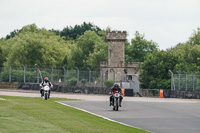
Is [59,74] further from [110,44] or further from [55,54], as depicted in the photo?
[55,54]

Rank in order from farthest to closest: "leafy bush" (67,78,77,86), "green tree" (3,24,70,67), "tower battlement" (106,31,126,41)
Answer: "green tree" (3,24,70,67), "tower battlement" (106,31,126,41), "leafy bush" (67,78,77,86)

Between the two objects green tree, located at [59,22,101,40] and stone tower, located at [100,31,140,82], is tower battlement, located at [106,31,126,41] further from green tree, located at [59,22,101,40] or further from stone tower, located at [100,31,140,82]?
green tree, located at [59,22,101,40]

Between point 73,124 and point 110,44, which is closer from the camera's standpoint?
point 73,124

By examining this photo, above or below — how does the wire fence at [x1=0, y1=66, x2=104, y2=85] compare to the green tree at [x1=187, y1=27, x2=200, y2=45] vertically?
below

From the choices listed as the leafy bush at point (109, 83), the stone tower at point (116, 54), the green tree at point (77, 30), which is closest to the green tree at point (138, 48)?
the stone tower at point (116, 54)

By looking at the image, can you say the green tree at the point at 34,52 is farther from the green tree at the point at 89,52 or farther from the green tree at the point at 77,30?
the green tree at the point at 77,30

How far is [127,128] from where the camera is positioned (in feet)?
60.5

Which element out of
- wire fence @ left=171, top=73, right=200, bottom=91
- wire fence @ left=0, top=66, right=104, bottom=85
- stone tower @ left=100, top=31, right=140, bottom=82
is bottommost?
wire fence @ left=171, top=73, right=200, bottom=91

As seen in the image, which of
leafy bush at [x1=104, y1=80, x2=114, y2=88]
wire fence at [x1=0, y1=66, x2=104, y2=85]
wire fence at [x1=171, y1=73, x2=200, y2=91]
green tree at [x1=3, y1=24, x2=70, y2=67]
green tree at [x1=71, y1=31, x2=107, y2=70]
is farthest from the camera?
green tree at [x1=71, y1=31, x2=107, y2=70]

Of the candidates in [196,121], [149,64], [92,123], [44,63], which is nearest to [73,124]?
[92,123]

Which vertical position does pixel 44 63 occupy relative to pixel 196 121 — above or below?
above

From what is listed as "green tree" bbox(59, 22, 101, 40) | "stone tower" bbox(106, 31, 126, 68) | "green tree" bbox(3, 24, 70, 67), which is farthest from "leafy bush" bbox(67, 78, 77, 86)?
"green tree" bbox(59, 22, 101, 40)

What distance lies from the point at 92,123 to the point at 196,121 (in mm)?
4837

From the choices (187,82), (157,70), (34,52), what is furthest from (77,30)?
(187,82)
